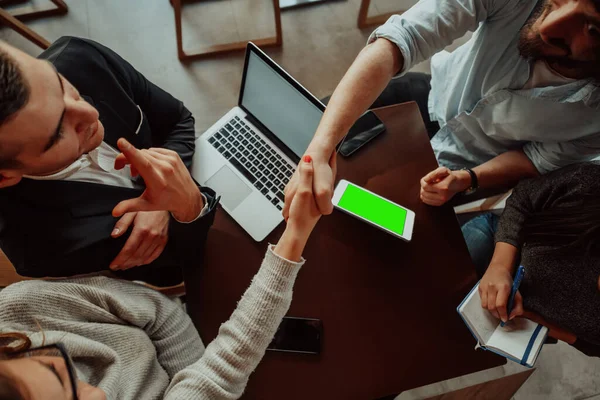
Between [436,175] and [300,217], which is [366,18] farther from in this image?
[300,217]

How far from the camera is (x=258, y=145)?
109 cm

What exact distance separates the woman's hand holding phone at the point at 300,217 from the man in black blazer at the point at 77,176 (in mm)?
210

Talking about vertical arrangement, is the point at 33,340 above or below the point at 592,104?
below

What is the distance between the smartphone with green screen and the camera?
3.13 feet

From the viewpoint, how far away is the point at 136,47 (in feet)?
6.84

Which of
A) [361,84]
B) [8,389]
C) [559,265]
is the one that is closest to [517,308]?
[559,265]

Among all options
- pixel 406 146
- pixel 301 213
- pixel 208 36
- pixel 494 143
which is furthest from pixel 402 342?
pixel 208 36

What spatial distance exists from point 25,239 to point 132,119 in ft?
1.25

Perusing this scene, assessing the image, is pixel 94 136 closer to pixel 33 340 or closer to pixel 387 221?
pixel 33 340

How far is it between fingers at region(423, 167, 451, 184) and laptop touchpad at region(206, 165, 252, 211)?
1.51 ft

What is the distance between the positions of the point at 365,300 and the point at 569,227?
523 mm

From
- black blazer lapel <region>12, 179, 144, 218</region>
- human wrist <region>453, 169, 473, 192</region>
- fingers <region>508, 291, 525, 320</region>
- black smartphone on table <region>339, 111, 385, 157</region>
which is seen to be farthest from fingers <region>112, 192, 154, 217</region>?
fingers <region>508, 291, 525, 320</region>

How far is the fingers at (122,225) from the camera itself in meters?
0.85

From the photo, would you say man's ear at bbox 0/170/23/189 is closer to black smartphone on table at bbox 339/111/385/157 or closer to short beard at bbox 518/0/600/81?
black smartphone on table at bbox 339/111/385/157
